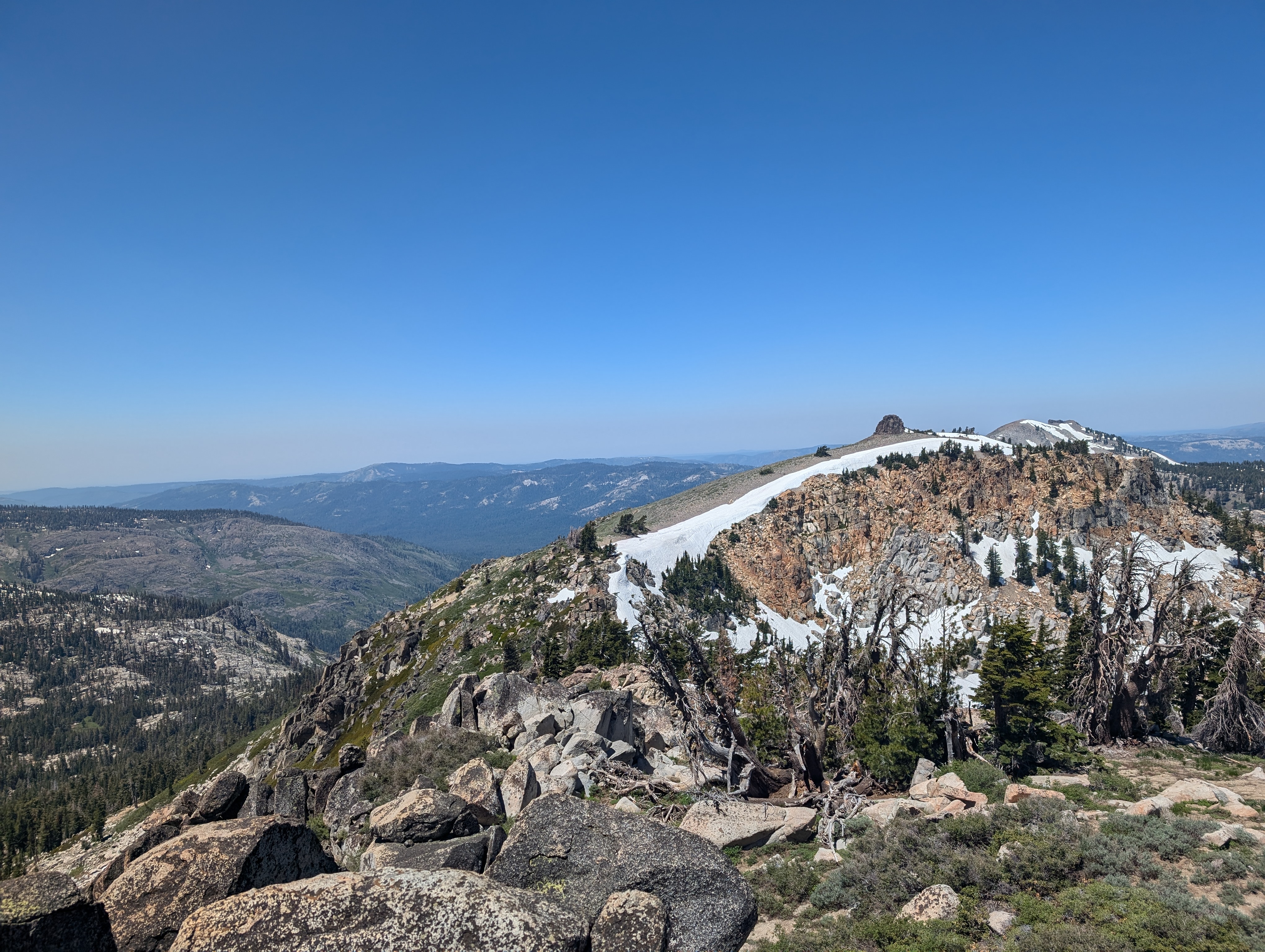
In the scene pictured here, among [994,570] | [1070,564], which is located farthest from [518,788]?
[1070,564]

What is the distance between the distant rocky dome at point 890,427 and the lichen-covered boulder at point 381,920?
578 ft

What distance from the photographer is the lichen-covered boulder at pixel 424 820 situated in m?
14.8

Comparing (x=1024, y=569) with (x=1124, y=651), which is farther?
(x=1024, y=569)

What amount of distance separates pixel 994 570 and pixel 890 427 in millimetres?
69608

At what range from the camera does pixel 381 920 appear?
707 centimetres

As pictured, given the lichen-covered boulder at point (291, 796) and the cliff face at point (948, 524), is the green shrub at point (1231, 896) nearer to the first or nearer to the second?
the lichen-covered boulder at point (291, 796)

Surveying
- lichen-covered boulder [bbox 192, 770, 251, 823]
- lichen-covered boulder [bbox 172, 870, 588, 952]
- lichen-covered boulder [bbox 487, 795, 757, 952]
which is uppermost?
lichen-covered boulder [bbox 172, 870, 588, 952]

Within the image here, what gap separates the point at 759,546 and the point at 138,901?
10803cm

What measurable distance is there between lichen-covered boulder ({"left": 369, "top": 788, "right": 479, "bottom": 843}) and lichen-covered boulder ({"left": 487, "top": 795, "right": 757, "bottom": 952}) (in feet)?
10.1

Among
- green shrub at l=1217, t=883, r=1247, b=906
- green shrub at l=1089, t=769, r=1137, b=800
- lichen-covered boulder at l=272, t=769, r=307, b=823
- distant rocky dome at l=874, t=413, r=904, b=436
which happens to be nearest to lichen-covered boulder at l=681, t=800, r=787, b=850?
green shrub at l=1217, t=883, r=1247, b=906

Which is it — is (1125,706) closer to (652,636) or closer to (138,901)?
(652,636)

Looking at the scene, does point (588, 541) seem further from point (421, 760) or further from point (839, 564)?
point (421, 760)

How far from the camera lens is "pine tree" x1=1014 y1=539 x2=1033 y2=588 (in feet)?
352

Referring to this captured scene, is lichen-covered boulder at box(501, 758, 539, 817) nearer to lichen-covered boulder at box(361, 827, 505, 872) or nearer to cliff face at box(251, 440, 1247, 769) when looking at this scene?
lichen-covered boulder at box(361, 827, 505, 872)
